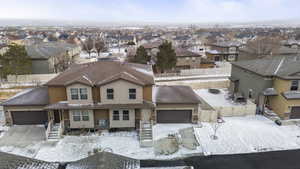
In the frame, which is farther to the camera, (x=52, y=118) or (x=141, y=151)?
(x=52, y=118)

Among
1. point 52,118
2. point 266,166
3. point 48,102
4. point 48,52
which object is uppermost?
point 48,52

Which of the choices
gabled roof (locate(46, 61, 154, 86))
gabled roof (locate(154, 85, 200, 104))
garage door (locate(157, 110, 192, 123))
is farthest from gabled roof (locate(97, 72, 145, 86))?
garage door (locate(157, 110, 192, 123))

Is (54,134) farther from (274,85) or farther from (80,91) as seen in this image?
(274,85)

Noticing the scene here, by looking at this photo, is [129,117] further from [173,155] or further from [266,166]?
[266,166]

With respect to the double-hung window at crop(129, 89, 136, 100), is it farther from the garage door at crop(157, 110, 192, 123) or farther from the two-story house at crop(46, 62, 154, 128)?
the garage door at crop(157, 110, 192, 123)

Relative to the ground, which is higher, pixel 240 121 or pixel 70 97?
→ pixel 70 97

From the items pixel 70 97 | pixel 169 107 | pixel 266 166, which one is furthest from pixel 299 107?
pixel 70 97
